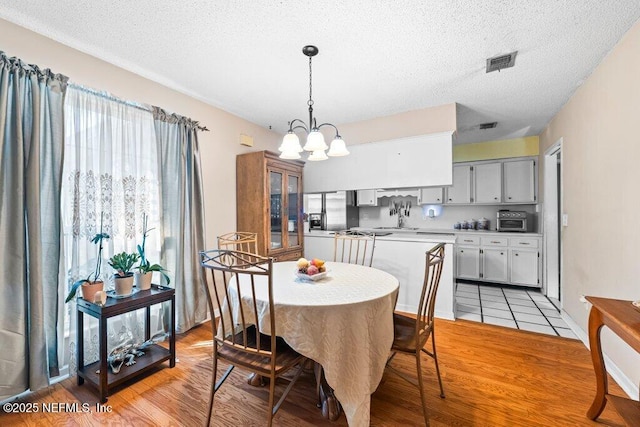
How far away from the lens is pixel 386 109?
3426mm

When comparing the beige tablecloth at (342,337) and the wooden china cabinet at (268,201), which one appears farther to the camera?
the wooden china cabinet at (268,201)

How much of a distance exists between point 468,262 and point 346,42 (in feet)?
13.2

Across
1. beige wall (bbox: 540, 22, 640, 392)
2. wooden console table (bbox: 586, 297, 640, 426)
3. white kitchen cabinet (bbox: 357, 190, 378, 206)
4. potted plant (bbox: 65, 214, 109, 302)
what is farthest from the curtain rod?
beige wall (bbox: 540, 22, 640, 392)

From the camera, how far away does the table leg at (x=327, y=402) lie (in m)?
1.65

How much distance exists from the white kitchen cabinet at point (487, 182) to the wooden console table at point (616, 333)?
11.2ft

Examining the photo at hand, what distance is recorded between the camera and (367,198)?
4973 mm

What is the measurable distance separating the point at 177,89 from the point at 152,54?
62 cm

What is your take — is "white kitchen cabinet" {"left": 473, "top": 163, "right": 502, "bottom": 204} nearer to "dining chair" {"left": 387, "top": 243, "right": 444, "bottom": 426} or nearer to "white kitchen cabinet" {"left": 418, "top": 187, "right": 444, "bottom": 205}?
"white kitchen cabinet" {"left": 418, "top": 187, "right": 444, "bottom": 205}

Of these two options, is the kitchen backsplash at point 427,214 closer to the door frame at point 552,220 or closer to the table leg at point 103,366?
the door frame at point 552,220

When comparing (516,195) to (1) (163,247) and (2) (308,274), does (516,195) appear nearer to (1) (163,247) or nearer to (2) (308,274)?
(2) (308,274)

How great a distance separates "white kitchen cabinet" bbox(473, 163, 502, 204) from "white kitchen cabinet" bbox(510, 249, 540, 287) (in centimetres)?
93

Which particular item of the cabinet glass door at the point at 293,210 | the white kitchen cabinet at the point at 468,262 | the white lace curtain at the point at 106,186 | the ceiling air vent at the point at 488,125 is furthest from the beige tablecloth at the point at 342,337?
the white kitchen cabinet at the point at 468,262

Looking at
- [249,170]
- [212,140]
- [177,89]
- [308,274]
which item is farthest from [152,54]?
[308,274]

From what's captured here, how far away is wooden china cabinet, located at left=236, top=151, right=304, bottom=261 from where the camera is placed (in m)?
3.27
